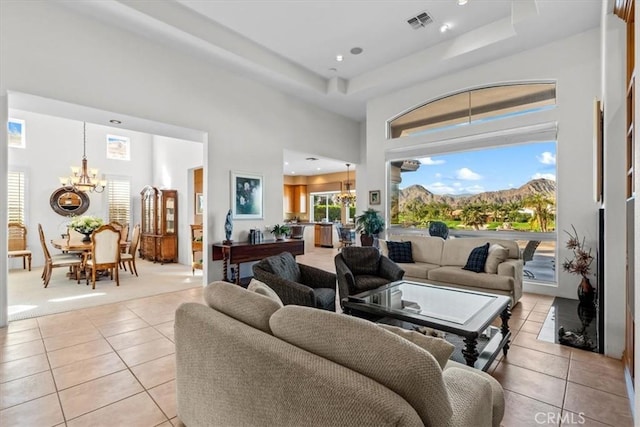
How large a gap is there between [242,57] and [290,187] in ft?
32.9

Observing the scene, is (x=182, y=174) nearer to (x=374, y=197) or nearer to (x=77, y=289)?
(x=77, y=289)

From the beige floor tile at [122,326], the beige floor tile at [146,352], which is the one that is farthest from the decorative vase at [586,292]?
the beige floor tile at [122,326]

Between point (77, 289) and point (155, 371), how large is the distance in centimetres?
381

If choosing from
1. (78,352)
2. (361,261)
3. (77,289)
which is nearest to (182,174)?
(77,289)

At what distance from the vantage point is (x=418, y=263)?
516cm

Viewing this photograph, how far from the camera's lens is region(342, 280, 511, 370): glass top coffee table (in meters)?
2.26

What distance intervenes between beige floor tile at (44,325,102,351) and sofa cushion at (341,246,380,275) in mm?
2913

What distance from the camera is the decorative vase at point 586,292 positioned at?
423cm

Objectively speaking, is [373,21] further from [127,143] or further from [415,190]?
[127,143]

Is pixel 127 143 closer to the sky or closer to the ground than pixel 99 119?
closer to the sky

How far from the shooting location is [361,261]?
13.6 feet

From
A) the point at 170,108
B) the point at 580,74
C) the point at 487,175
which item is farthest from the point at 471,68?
the point at 170,108

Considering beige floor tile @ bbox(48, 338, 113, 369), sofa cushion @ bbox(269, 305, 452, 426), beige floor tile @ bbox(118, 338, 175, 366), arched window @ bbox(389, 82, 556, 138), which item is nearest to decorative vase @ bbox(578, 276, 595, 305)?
arched window @ bbox(389, 82, 556, 138)

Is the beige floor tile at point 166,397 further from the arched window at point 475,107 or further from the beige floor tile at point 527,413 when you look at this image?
the arched window at point 475,107
